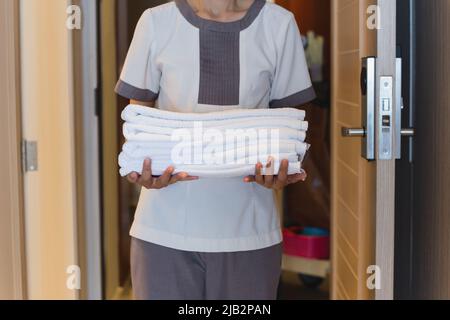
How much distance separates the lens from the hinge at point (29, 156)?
159cm

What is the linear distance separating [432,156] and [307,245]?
149 centimetres

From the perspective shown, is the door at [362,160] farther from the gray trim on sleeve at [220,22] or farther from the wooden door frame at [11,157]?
the wooden door frame at [11,157]

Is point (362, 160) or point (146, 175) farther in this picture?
point (362, 160)

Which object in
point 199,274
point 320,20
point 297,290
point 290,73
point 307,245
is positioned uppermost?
point 320,20

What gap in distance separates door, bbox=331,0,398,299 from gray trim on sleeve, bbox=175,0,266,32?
0.24 meters

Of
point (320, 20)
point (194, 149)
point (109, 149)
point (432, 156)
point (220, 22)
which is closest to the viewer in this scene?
point (194, 149)

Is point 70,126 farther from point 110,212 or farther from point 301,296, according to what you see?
point 301,296

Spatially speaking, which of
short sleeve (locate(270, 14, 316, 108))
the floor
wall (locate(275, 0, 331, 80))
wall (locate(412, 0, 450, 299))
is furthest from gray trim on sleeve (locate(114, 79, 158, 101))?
the floor

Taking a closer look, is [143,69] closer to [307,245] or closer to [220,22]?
[220,22]

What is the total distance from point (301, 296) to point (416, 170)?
1321 mm

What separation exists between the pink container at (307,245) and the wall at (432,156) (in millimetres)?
1263

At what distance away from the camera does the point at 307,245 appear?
2.84 meters

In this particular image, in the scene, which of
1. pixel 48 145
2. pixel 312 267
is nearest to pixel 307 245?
pixel 312 267
